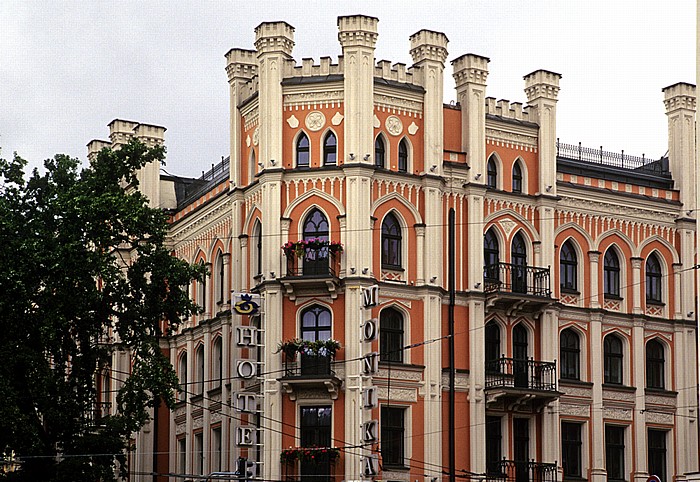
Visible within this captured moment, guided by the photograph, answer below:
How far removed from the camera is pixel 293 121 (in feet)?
188

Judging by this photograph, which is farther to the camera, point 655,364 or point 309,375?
point 655,364

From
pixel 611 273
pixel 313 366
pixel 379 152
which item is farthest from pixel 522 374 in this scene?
pixel 379 152

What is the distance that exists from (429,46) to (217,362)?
645 inches

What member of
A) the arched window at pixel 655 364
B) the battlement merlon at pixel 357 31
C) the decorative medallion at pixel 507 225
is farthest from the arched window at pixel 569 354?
the battlement merlon at pixel 357 31

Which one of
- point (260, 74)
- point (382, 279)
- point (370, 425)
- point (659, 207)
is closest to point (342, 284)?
point (382, 279)

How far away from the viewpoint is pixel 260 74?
58000mm

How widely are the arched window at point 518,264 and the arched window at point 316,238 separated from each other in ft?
26.5

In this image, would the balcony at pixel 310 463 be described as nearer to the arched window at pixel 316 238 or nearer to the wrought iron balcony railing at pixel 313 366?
the wrought iron balcony railing at pixel 313 366

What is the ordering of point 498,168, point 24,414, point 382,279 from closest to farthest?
1. point 24,414
2. point 382,279
3. point 498,168

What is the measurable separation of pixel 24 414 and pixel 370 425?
40.4 ft

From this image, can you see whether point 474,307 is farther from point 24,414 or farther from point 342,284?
point 24,414

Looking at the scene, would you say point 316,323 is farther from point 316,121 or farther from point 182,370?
point 182,370

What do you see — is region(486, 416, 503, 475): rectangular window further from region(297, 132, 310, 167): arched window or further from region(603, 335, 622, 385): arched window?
region(297, 132, 310, 167): arched window

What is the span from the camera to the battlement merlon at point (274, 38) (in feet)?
190
